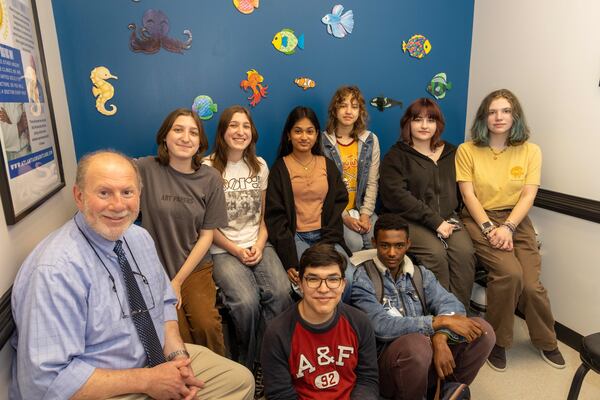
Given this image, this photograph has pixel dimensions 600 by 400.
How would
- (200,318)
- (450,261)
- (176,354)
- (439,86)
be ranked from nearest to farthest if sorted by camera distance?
(176,354)
(200,318)
(450,261)
(439,86)

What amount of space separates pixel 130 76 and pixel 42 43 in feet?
1.77

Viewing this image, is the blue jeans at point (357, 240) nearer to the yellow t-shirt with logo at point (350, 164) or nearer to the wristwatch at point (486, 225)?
the yellow t-shirt with logo at point (350, 164)

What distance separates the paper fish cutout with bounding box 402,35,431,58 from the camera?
9.21 ft

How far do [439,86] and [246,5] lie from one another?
1515 mm

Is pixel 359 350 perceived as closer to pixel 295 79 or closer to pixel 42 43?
pixel 295 79

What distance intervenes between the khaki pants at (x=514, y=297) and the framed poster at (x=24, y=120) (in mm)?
2262

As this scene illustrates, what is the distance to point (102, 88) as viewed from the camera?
2.33 m

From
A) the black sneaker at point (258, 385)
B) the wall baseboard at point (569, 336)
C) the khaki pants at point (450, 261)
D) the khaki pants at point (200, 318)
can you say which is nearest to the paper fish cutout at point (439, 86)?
the khaki pants at point (450, 261)

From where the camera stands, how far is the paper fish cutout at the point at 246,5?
7.98 feet

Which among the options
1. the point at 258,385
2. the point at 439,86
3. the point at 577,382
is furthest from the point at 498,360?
the point at 439,86

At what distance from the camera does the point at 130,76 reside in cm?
237

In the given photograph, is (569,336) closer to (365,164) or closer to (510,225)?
(510,225)

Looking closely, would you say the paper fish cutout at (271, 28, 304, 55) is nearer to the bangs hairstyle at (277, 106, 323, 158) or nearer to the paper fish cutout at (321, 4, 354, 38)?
the paper fish cutout at (321, 4, 354, 38)

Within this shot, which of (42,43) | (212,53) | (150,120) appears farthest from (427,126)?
(42,43)
